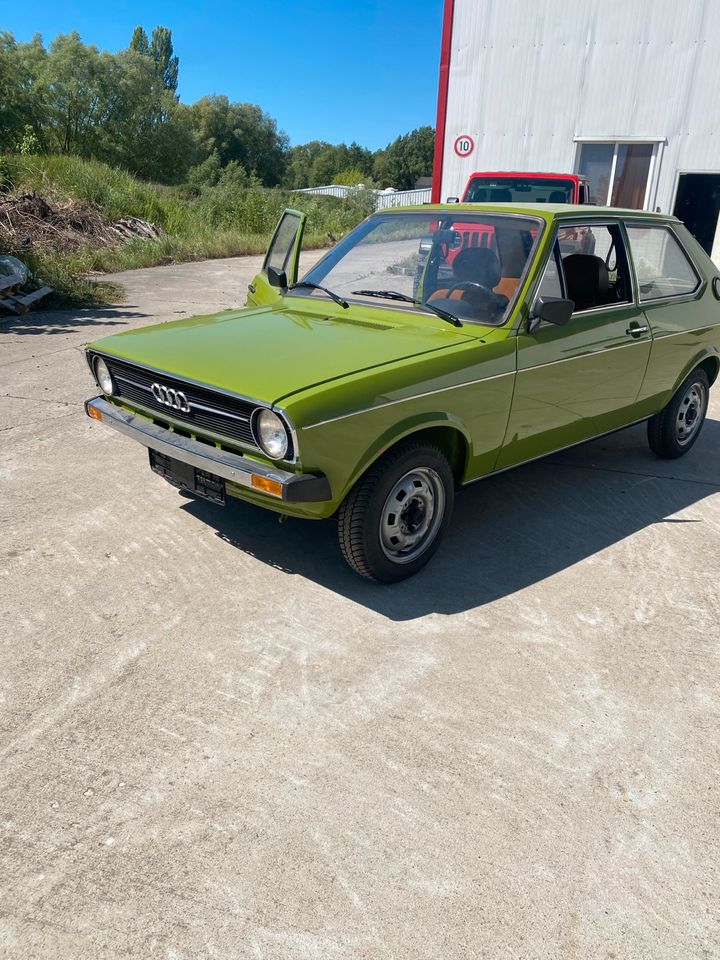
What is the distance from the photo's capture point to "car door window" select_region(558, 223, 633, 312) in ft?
15.2

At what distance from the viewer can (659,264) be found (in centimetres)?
550

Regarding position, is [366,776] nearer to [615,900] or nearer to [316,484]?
[615,900]

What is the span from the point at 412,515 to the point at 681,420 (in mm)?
2989

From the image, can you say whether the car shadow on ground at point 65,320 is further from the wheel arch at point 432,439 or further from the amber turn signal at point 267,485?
the amber turn signal at point 267,485

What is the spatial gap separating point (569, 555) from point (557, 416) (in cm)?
82

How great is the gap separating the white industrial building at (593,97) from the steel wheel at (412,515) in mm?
11878

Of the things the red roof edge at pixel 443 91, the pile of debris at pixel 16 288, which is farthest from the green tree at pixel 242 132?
the pile of debris at pixel 16 288

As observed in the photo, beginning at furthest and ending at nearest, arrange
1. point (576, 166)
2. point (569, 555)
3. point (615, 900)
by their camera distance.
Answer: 1. point (576, 166)
2. point (569, 555)
3. point (615, 900)

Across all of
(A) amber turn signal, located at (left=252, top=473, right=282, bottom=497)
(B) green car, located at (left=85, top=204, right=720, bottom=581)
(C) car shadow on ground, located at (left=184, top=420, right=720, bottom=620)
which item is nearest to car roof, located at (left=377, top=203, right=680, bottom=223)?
(B) green car, located at (left=85, top=204, right=720, bottom=581)

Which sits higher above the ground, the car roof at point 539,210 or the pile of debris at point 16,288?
the car roof at point 539,210

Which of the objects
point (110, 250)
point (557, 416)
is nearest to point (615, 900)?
point (557, 416)

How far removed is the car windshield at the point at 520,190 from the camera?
10844mm

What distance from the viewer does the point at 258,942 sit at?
2.16 meters

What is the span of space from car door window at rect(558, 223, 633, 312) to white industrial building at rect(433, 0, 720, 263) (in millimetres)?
9892
